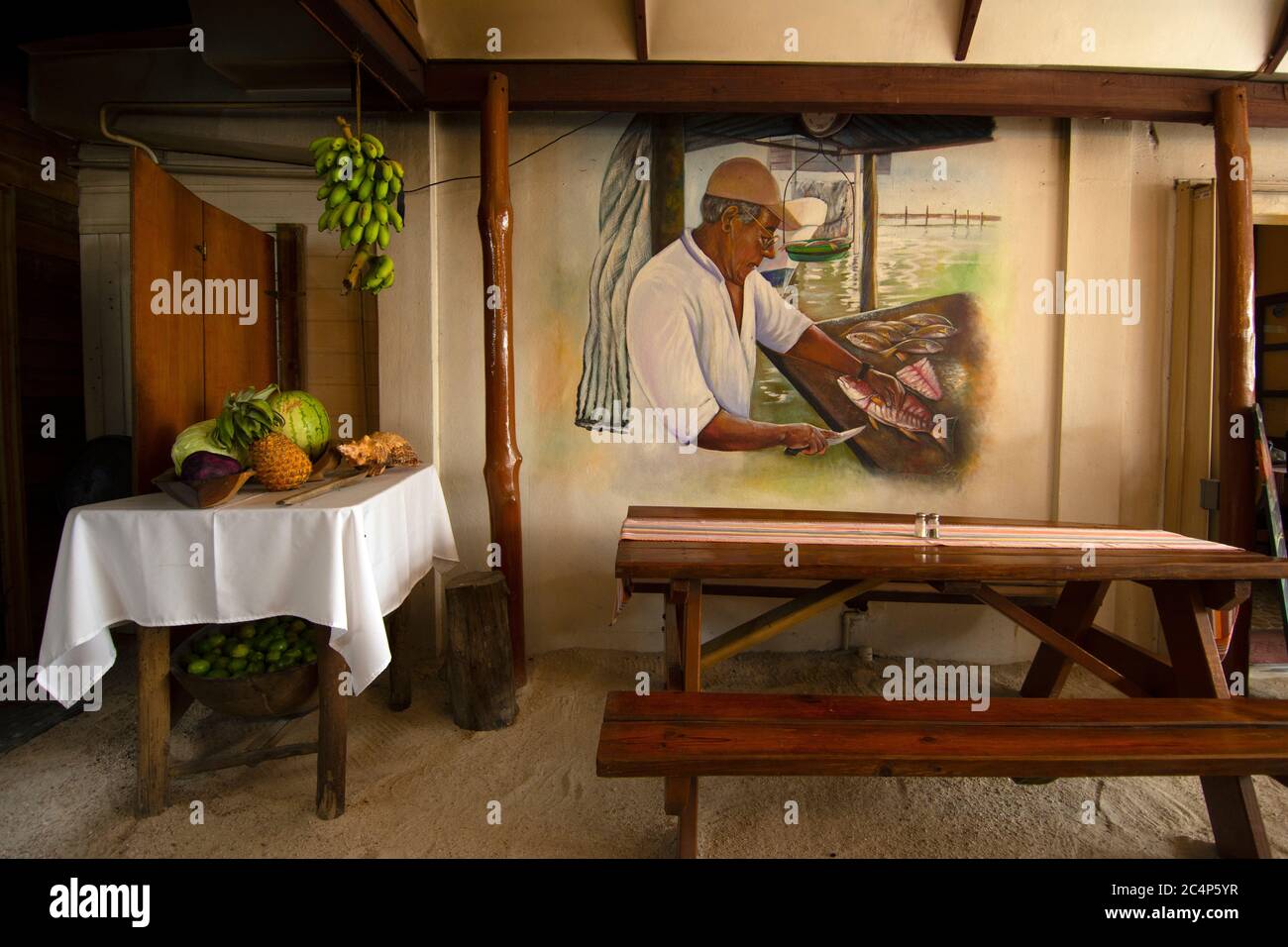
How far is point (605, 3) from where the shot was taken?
3773 millimetres

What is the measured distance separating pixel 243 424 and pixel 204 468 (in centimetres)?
33

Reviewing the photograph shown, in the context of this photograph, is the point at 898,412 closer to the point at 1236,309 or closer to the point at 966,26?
the point at 1236,309

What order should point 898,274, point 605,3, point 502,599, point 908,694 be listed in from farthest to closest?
point 898,274 → point 908,694 → point 605,3 → point 502,599

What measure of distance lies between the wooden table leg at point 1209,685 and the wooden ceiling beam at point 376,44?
4213mm

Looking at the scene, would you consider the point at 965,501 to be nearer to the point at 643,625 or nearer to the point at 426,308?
the point at 643,625

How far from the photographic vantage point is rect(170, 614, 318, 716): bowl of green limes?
280cm

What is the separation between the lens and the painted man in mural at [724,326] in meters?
4.35

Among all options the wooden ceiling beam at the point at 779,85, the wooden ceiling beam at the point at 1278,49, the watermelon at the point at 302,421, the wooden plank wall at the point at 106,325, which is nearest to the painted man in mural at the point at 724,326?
the wooden ceiling beam at the point at 779,85

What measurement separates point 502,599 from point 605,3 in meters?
3.14

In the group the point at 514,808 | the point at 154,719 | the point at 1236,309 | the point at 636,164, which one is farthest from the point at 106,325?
the point at 1236,309

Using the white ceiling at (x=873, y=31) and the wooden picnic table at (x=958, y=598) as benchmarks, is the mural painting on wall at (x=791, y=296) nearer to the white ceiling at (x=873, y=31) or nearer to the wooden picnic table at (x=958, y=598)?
the white ceiling at (x=873, y=31)

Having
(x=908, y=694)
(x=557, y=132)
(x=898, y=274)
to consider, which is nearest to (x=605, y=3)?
(x=557, y=132)

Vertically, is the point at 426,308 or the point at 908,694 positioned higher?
the point at 426,308

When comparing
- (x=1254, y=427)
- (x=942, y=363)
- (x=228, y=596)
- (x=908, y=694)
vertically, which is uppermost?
(x=942, y=363)
